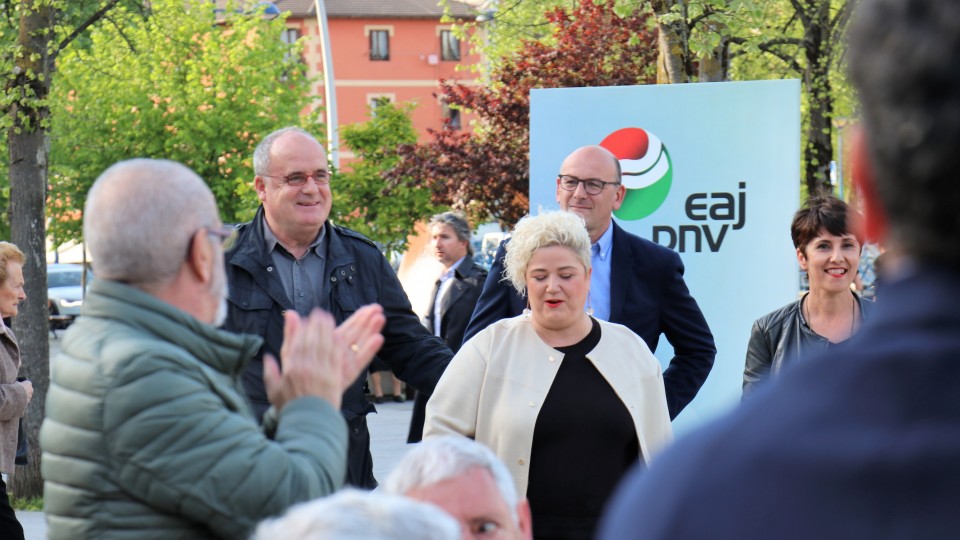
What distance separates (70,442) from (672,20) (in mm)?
6962

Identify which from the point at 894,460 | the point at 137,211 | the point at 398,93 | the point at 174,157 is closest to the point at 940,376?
the point at 894,460

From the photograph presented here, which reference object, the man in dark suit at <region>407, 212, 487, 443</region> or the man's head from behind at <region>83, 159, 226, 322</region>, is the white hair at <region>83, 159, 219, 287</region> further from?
the man in dark suit at <region>407, 212, 487, 443</region>

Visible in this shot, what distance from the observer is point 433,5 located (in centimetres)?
7562

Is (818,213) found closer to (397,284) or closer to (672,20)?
(397,284)

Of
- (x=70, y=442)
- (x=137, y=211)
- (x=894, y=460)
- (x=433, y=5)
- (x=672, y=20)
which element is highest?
(x=433, y=5)

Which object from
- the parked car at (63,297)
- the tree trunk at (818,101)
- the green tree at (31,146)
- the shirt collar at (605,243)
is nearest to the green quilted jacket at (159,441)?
the shirt collar at (605,243)

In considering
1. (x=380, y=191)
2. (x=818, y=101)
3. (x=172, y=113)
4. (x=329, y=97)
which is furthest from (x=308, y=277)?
(x=172, y=113)

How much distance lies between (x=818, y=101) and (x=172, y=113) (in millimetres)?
11608

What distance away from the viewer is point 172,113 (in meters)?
25.3

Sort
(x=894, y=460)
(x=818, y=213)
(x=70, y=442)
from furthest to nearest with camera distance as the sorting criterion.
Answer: (x=818, y=213), (x=70, y=442), (x=894, y=460)

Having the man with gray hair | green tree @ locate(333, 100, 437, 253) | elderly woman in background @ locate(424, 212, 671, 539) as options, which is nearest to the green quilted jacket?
the man with gray hair

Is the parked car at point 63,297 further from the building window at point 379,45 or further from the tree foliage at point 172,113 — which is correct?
the building window at point 379,45

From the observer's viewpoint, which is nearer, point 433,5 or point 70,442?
point 70,442

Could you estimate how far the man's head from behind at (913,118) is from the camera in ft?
3.96
